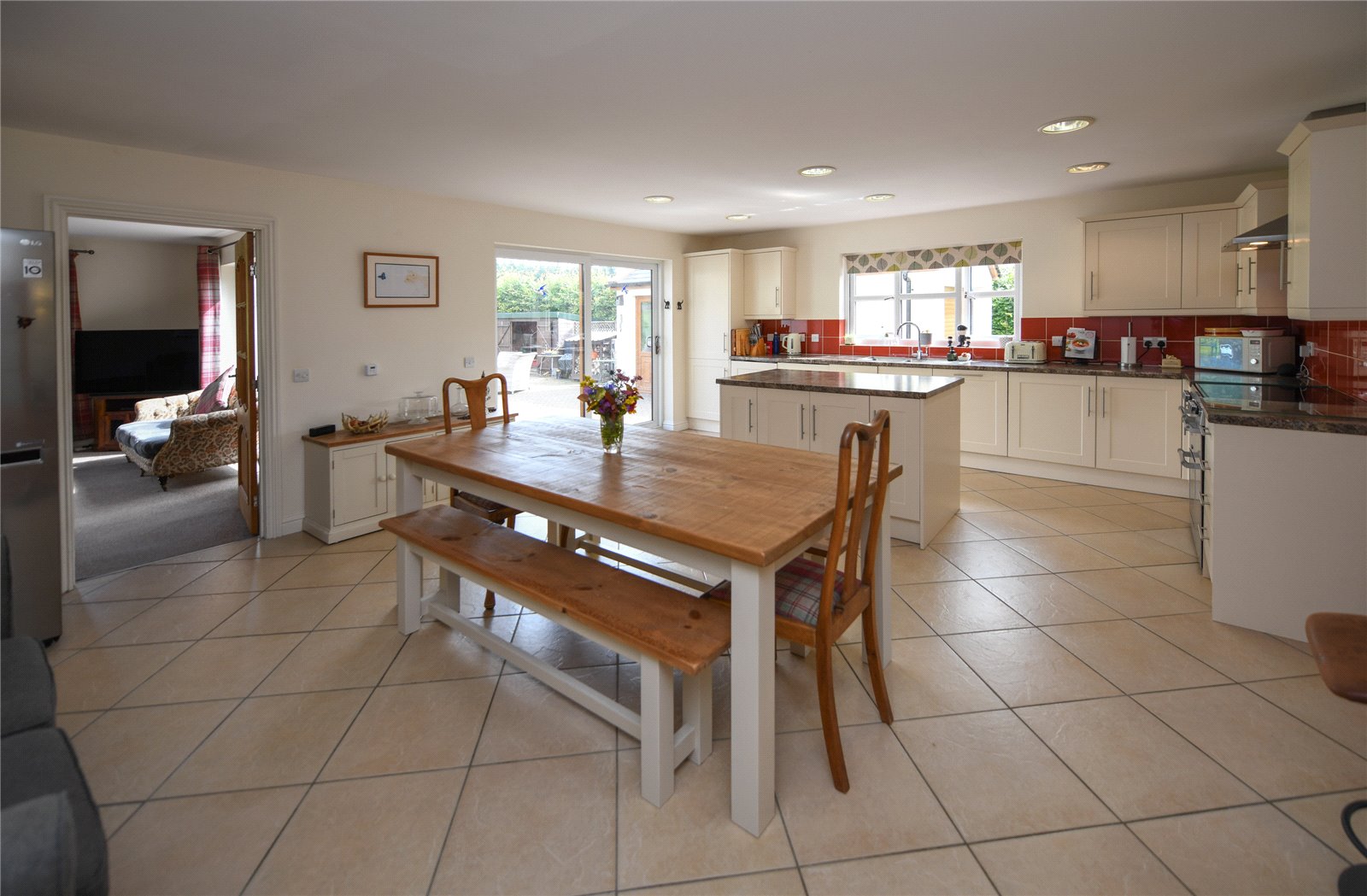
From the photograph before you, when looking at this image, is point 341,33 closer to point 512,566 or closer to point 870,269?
point 512,566

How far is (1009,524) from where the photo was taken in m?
4.28

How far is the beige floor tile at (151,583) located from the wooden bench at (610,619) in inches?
61.1

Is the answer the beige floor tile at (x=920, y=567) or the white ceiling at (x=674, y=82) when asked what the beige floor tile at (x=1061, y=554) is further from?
the white ceiling at (x=674, y=82)

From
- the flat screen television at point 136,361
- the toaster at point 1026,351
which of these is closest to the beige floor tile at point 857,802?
the toaster at point 1026,351

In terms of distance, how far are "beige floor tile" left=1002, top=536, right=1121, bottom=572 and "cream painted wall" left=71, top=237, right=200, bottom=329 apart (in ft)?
28.5

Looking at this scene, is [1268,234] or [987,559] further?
[987,559]

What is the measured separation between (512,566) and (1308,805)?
2413 mm

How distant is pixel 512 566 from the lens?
2338 mm

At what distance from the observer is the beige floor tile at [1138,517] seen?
4227mm

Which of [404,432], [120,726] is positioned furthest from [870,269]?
[120,726]

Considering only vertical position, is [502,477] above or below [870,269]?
below

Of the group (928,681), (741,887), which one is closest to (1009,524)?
(928,681)

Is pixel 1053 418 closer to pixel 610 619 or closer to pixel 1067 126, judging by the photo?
pixel 1067 126

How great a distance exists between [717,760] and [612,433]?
4.28 ft
